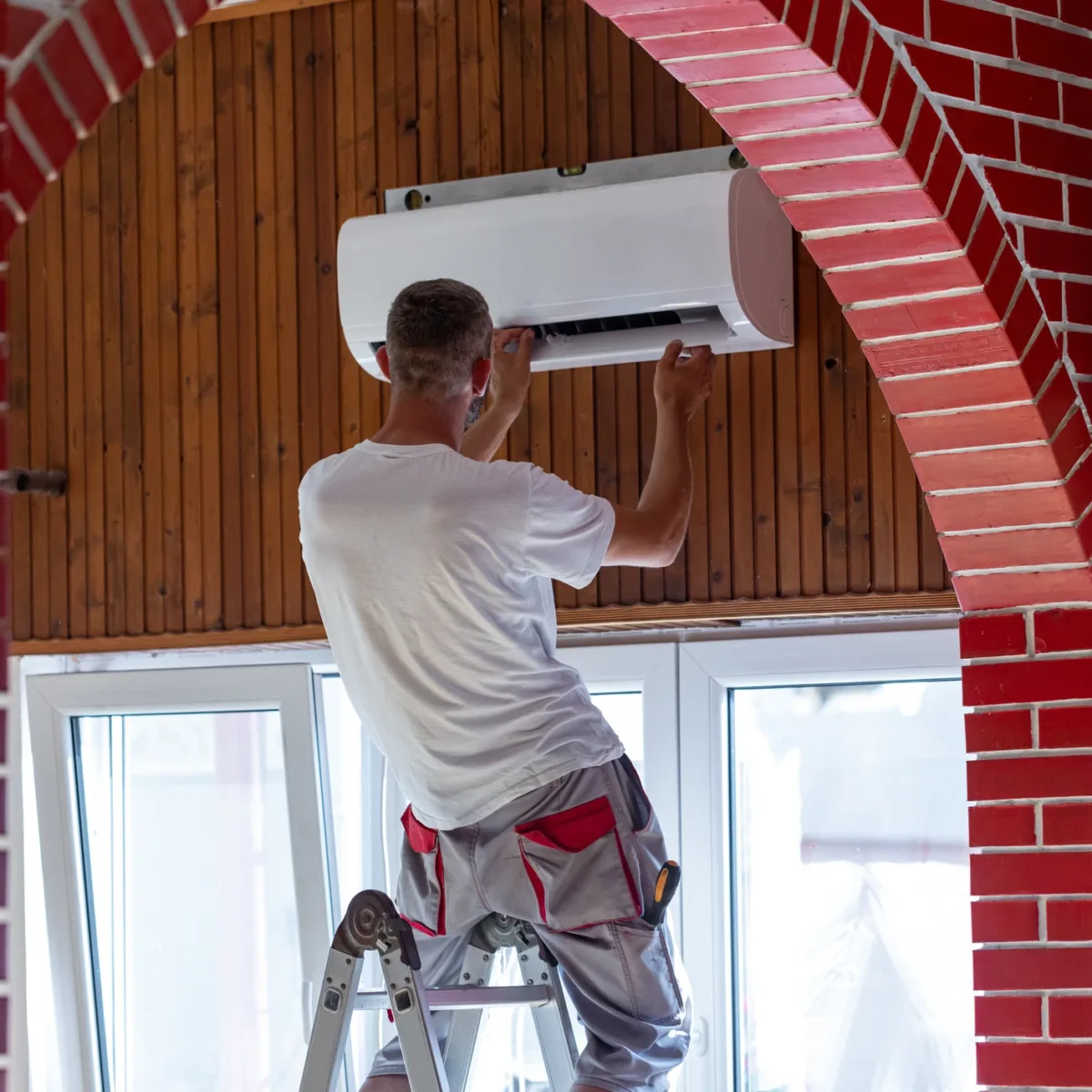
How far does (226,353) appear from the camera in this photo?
144 inches

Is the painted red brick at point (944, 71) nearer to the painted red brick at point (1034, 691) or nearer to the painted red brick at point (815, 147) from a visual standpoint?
the painted red brick at point (815, 147)

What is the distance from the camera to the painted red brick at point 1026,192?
245 cm

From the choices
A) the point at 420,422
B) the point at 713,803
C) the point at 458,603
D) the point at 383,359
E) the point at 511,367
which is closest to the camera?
the point at 458,603

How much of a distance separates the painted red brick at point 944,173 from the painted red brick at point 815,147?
0.30 ft

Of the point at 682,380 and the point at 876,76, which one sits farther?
the point at 682,380

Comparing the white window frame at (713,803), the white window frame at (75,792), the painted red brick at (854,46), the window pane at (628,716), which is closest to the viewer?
the painted red brick at (854,46)

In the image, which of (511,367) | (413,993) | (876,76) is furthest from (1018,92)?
(413,993)

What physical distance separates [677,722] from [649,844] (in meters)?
1.03

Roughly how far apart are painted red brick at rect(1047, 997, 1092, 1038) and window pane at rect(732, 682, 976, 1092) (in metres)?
0.88

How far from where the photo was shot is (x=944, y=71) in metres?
2.39

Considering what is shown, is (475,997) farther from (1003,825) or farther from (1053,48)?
(1053,48)

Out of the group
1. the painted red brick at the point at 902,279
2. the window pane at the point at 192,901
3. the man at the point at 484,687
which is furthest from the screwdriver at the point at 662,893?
the window pane at the point at 192,901

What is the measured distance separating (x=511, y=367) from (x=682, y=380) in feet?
1.14

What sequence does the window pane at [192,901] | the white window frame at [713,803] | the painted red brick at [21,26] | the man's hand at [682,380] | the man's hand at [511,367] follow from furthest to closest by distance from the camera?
the window pane at [192,901], the white window frame at [713,803], the man's hand at [511,367], the man's hand at [682,380], the painted red brick at [21,26]
